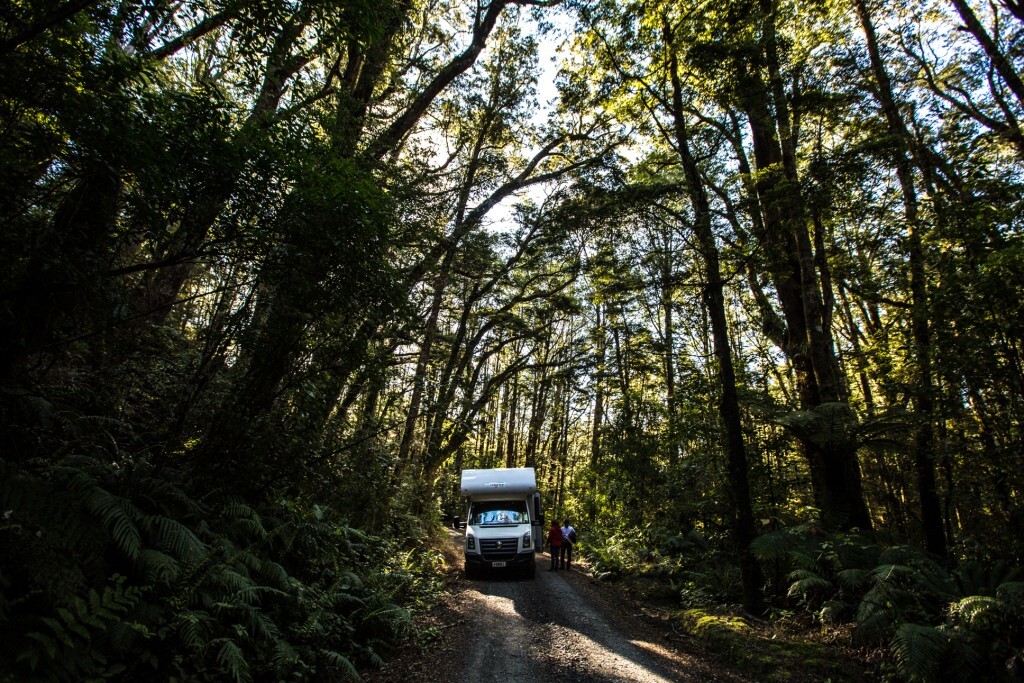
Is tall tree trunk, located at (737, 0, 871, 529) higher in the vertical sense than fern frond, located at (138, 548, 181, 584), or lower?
higher

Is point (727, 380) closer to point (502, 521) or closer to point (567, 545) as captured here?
point (502, 521)

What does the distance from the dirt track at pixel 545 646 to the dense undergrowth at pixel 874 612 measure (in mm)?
844

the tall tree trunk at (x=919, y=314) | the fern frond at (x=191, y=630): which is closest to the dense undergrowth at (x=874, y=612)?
the tall tree trunk at (x=919, y=314)

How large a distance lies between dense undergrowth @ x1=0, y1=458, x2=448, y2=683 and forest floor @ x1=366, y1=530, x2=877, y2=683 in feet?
3.16

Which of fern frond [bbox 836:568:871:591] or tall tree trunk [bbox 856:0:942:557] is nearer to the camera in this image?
fern frond [bbox 836:568:871:591]

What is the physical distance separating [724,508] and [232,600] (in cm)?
1105

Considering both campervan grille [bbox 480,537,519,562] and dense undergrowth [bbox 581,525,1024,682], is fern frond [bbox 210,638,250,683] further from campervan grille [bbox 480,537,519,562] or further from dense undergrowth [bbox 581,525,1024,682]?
campervan grille [bbox 480,537,519,562]

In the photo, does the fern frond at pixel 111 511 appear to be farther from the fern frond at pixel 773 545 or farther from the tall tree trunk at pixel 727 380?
the tall tree trunk at pixel 727 380

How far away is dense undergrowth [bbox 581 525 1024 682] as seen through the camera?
476cm

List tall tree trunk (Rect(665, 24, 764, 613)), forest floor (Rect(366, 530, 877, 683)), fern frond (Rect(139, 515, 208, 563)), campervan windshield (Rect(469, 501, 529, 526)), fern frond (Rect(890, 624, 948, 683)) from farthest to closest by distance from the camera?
1. campervan windshield (Rect(469, 501, 529, 526))
2. tall tree trunk (Rect(665, 24, 764, 613))
3. forest floor (Rect(366, 530, 877, 683))
4. fern frond (Rect(890, 624, 948, 683))
5. fern frond (Rect(139, 515, 208, 563))

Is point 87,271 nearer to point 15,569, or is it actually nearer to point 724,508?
point 15,569

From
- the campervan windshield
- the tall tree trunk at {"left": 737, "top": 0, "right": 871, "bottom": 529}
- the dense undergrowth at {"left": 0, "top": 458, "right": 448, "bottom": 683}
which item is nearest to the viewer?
the dense undergrowth at {"left": 0, "top": 458, "right": 448, "bottom": 683}

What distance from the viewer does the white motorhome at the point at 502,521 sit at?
12664 millimetres

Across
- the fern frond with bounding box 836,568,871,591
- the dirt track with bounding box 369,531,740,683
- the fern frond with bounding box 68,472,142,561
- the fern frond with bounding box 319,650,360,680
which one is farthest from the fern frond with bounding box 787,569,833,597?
the fern frond with bounding box 68,472,142,561
